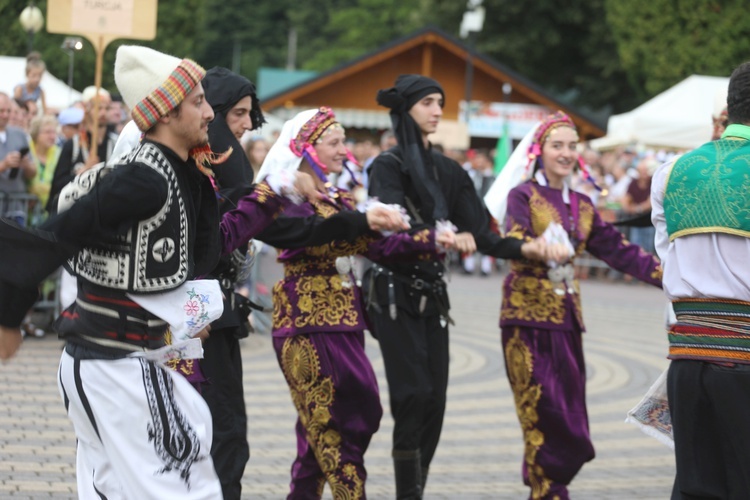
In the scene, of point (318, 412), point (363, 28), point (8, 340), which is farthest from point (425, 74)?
point (8, 340)

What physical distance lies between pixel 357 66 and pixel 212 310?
35.7 metres

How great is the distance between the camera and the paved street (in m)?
7.55

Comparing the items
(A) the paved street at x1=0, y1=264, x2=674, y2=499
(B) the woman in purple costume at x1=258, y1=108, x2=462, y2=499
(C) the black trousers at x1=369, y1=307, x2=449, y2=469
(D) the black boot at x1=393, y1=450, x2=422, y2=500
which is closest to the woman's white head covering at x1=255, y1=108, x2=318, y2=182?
(B) the woman in purple costume at x1=258, y1=108, x2=462, y2=499

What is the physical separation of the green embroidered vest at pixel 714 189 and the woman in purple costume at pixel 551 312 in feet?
6.32

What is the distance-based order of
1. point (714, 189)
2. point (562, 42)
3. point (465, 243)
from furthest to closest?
point (562, 42) → point (465, 243) → point (714, 189)

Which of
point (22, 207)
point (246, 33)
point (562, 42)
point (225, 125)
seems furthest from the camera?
point (246, 33)

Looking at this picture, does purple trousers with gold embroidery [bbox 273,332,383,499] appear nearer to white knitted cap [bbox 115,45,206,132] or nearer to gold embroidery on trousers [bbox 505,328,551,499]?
gold embroidery on trousers [bbox 505,328,551,499]

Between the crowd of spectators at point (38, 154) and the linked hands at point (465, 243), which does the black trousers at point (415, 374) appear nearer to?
the linked hands at point (465, 243)

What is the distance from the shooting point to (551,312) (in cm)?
717

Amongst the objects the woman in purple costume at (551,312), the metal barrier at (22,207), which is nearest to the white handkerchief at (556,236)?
the woman in purple costume at (551,312)

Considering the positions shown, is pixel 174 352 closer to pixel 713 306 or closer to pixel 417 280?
pixel 713 306

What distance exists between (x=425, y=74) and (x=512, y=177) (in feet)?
112

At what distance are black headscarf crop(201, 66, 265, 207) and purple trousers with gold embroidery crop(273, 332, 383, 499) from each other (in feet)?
3.11

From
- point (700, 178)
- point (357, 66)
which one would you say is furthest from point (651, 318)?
point (357, 66)
